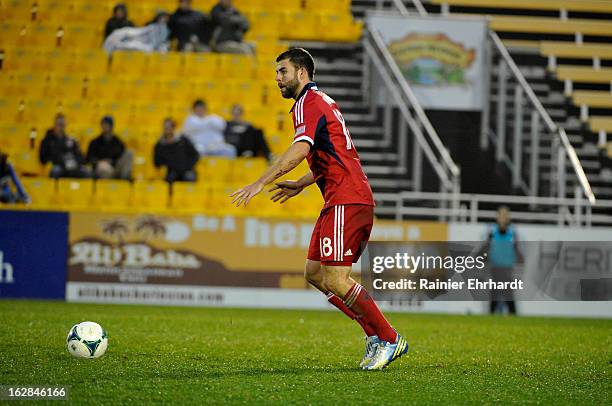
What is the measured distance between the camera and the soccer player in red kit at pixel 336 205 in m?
7.75

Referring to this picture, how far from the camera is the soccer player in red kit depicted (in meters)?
7.75

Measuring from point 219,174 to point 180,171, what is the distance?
0.79m

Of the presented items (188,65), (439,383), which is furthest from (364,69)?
(439,383)

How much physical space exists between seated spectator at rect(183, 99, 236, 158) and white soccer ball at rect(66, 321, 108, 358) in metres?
10.2

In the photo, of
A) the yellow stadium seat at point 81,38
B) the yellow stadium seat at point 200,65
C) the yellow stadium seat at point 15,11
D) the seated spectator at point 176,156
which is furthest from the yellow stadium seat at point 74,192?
the yellow stadium seat at point 15,11

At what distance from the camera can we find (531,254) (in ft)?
44.2

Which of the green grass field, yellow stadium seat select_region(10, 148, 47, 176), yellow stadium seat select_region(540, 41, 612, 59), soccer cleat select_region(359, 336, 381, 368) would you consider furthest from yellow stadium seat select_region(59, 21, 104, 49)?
soccer cleat select_region(359, 336, 381, 368)

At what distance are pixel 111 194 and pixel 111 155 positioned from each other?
73cm

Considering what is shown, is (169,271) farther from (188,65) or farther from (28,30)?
(28,30)

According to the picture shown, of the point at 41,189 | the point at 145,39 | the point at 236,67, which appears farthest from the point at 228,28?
the point at 41,189

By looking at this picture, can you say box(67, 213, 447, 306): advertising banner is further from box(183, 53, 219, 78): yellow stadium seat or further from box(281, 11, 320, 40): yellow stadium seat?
box(281, 11, 320, 40): yellow stadium seat

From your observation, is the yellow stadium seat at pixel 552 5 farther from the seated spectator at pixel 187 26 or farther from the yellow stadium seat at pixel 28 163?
the yellow stadium seat at pixel 28 163

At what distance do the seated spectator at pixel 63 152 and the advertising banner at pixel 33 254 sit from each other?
143cm

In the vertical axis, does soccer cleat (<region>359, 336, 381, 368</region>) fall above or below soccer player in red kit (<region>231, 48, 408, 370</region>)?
below
